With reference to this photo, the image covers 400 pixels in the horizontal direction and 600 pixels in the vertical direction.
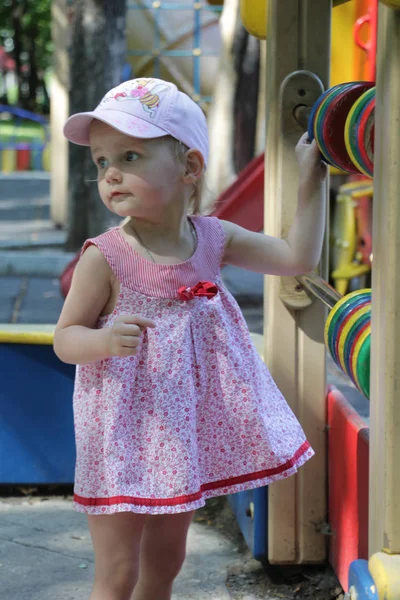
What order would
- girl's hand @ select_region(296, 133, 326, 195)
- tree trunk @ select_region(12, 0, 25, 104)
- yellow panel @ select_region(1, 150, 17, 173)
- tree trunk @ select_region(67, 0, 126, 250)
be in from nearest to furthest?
girl's hand @ select_region(296, 133, 326, 195), tree trunk @ select_region(67, 0, 126, 250), yellow panel @ select_region(1, 150, 17, 173), tree trunk @ select_region(12, 0, 25, 104)

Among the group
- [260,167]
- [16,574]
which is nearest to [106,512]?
[16,574]

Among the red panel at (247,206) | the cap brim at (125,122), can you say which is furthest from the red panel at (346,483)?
the red panel at (247,206)

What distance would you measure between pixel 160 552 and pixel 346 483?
18.7 inches

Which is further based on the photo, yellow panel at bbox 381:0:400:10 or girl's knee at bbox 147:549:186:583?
girl's knee at bbox 147:549:186:583

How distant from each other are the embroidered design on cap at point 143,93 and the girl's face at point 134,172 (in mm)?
61

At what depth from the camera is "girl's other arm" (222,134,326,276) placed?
81.4 inches

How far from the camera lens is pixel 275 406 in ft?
6.81

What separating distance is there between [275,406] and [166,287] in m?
0.37

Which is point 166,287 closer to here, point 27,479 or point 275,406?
point 275,406

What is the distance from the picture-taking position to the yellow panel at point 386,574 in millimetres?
1439

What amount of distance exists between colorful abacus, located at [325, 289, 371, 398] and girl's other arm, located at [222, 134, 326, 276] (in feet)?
0.58

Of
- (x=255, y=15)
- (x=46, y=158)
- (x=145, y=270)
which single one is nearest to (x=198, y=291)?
(x=145, y=270)

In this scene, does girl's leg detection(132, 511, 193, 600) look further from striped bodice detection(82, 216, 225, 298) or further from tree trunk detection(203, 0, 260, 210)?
tree trunk detection(203, 0, 260, 210)

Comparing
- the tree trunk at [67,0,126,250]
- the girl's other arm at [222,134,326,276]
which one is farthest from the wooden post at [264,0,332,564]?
the tree trunk at [67,0,126,250]
